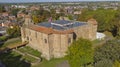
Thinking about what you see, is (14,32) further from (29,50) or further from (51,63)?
(51,63)

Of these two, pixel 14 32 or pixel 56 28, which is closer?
pixel 56 28

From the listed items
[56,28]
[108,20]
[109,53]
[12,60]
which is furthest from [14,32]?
[109,53]

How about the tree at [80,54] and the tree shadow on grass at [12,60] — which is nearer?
the tree at [80,54]

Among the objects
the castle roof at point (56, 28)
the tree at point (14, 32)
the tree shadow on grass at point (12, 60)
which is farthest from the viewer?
the tree at point (14, 32)

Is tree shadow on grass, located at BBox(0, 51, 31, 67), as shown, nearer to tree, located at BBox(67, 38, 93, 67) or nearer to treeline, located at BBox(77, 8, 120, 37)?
tree, located at BBox(67, 38, 93, 67)

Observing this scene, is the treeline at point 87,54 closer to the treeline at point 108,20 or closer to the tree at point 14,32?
the treeline at point 108,20

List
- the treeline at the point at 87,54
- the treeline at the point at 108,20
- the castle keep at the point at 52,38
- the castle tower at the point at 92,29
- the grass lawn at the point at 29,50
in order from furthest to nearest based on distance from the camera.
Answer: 1. the treeline at the point at 108,20
2. the castle tower at the point at 92,29
3. the grass lawn at the point at 29,50
4. the castle keep at the point at 52,38
5. the treeline at the point at 87,54

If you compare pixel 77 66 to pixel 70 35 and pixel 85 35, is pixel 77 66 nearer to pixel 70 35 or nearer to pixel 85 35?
pixel 70 35

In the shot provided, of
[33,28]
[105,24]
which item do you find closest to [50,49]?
[33,28]

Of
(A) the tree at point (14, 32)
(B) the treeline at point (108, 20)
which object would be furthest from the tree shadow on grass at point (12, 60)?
(B) the treeline at point (108, 20)
